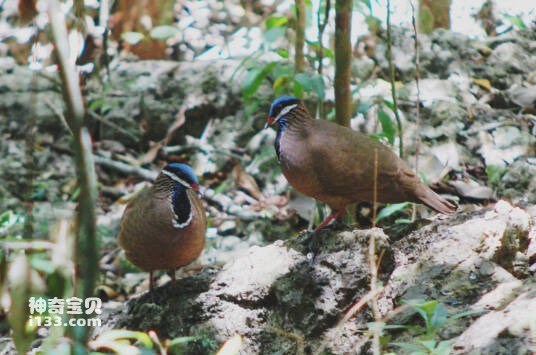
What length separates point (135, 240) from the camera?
4582 mm

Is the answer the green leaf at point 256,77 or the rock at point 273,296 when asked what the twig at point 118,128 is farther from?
the rock at point 273,296

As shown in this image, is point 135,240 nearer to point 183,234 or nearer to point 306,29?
point 183,234

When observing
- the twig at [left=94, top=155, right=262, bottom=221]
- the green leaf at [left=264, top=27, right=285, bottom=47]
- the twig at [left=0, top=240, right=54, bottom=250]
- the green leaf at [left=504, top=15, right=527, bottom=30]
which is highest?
the green leaf at [left=264, top=27, right=285, bottom=47]

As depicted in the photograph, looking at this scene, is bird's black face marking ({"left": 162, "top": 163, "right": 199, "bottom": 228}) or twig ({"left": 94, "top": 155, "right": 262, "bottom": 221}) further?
twig ({"left": 94, "top": 155, "right": 262, "bottom": 221})

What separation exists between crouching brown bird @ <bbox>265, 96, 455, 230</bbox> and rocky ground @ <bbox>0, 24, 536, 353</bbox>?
10.0 inches

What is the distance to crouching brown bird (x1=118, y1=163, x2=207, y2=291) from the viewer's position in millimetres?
4531

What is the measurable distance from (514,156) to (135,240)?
3169 mm

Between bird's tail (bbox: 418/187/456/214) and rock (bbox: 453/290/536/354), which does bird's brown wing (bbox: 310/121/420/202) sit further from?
rock (bbox: 453/290/536/354)

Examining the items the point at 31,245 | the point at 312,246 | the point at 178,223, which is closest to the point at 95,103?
the point at 178,223

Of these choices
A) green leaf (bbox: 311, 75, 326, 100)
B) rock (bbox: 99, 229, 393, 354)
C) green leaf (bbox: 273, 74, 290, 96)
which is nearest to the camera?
rock (bbox: 99, 229, 393, 354)

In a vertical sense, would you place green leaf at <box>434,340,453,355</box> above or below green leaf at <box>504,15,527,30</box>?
below

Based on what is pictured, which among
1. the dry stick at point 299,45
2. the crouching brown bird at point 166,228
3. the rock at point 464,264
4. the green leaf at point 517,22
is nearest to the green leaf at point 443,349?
the rock at point 464,264

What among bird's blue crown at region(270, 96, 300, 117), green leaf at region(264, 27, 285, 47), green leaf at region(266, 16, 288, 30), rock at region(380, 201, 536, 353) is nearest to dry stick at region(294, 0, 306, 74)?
green leaf at region(266, 16, 288, 30)

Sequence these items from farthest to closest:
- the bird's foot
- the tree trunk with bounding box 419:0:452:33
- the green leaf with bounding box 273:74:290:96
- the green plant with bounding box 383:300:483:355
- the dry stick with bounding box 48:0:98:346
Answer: the tree trunk with bounding box 419:0:452:33, the green leaf with bounding box 273:74:290:96, the bird's foot, the green plant with bounding box 383:300:483:355, the dry stick with bounding box 48:0:98:346
